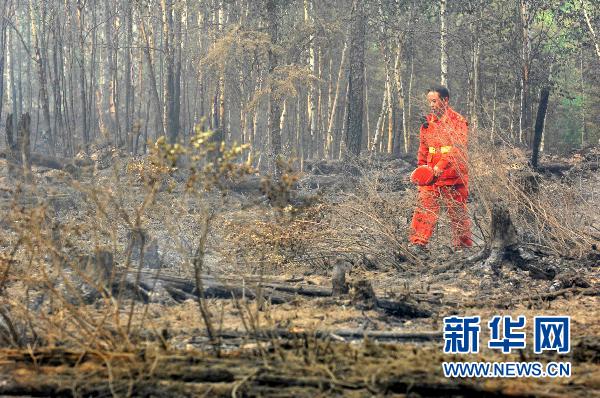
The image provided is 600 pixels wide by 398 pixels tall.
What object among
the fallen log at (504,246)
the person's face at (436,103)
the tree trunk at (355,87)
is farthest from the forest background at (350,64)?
the fallen log at (504,246)

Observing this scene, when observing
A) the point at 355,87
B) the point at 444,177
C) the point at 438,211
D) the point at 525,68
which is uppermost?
the point at 525,68

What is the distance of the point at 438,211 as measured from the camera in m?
9.70

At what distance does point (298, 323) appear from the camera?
651 cm

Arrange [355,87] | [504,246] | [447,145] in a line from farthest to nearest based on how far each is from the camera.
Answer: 1. [355,87]
2. [447,145]
3. [504,246]

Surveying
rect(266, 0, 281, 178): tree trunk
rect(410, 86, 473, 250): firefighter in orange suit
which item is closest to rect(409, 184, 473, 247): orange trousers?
rect(410, 86, 473, 250): firefighter in orange suit

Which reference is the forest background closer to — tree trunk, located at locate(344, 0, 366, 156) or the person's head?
tree trunk, located at locate(344, 0, 366, 156)

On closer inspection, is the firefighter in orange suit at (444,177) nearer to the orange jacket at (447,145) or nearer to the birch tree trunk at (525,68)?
the orange jacket at (447,145)

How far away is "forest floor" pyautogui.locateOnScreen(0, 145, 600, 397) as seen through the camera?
4.41 m

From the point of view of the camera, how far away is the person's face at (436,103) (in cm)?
993

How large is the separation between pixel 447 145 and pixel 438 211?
0.76m

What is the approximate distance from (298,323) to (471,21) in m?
18.8

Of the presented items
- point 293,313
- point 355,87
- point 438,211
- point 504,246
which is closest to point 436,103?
point 438,211

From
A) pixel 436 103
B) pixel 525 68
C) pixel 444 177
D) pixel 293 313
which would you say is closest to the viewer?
pixel 293 313

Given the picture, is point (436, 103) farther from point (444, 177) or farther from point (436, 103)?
point (444, 177)
